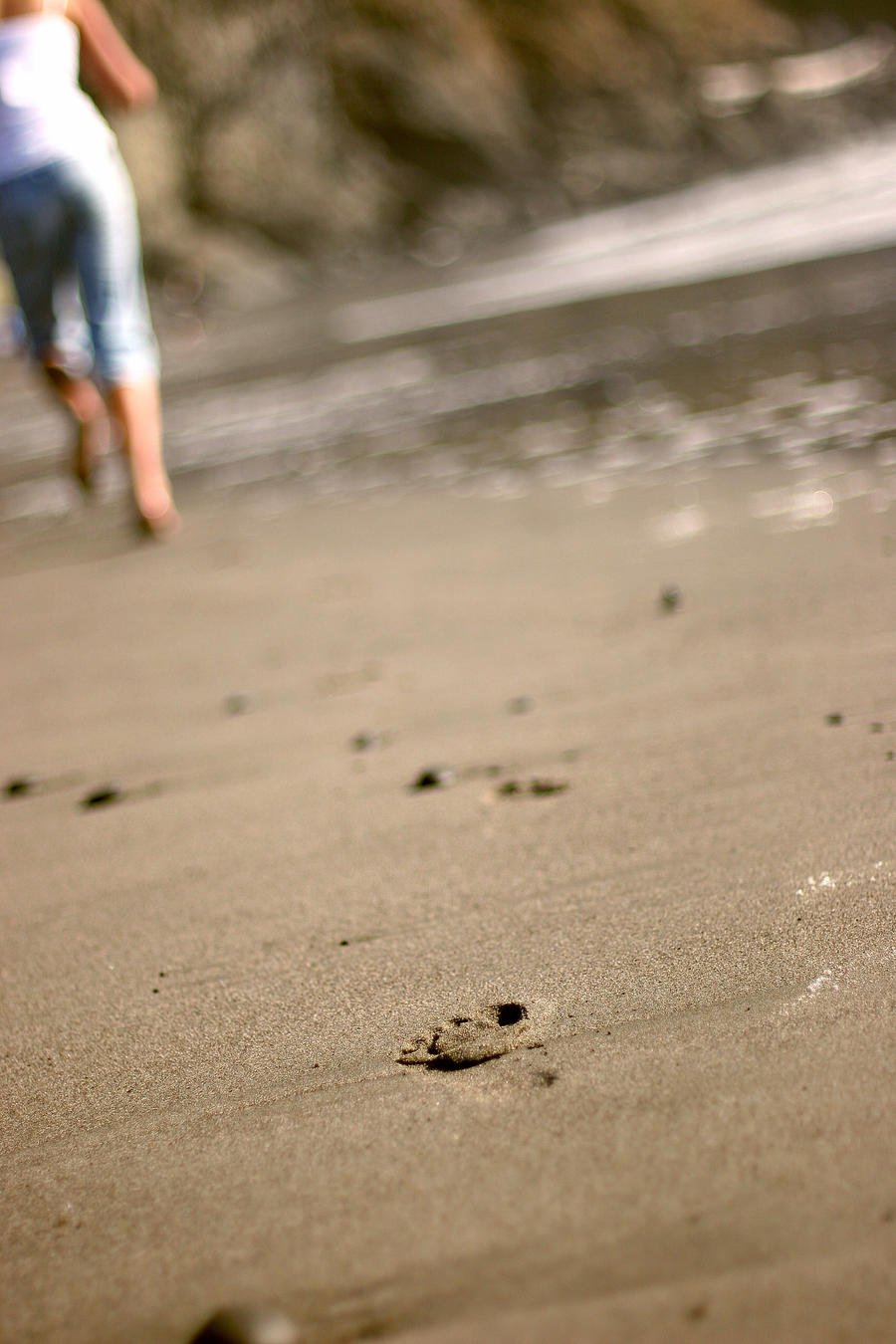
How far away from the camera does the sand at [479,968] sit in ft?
3.76

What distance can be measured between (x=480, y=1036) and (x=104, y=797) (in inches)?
45.3

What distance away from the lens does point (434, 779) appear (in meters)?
2.25

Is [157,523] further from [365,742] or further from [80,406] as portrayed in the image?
[365,742]

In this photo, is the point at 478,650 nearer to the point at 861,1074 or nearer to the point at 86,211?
the point at 861,1074

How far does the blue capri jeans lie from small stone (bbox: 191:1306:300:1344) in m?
3.81

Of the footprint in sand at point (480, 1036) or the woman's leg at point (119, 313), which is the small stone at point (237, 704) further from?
the woman's leg at point (119, 313)

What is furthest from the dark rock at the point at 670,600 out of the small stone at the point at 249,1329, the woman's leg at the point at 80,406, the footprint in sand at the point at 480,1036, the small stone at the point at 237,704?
the woman's leg at the point at 80,406

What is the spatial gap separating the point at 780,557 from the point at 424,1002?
6.17 ft

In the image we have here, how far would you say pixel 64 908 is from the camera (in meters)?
2.01

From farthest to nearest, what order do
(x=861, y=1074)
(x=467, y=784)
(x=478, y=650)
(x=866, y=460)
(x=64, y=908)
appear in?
(x=866, y=460)
(x=478, y=650)
(x=467, y=784)
(x=64, y=908)
(x=861, y=1074)

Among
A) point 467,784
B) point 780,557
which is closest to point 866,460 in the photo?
point 780,557

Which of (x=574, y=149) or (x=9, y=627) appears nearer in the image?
(x=9, y=627)

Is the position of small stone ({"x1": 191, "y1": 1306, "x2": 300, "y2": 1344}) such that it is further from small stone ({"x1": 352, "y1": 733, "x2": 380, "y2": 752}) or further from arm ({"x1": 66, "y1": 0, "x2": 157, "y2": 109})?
arm ({"x1": 66, "y1": 0, "x2": 157, "y2": 109})

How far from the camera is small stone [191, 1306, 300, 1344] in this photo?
1070mm
